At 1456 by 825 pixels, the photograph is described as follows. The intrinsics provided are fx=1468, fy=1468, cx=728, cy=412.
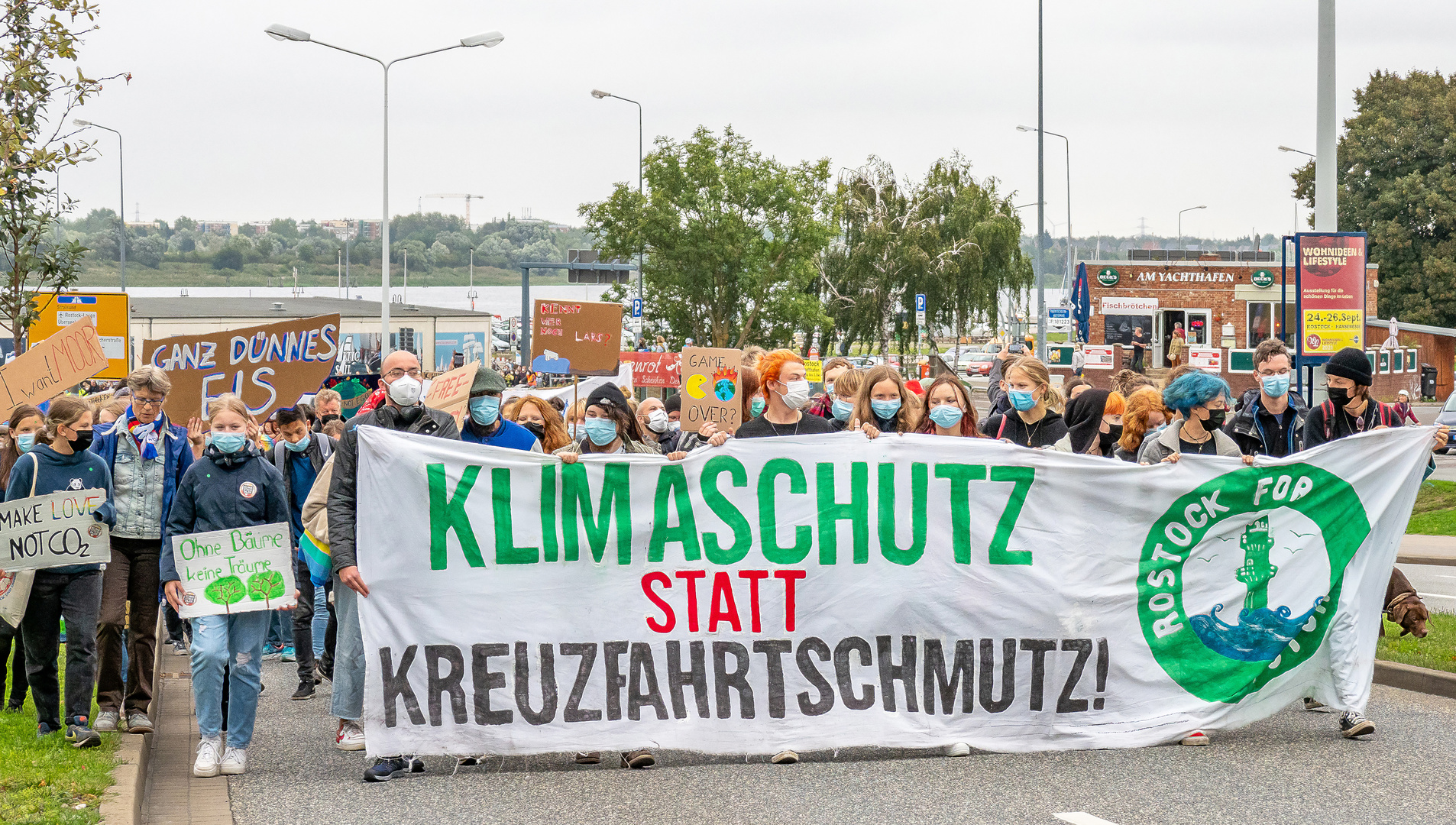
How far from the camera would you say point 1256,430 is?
7.92m

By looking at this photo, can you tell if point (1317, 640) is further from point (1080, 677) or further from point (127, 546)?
point (127, 546)

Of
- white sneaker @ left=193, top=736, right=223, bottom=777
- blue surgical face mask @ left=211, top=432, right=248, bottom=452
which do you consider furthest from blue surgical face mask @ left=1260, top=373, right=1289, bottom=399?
white sneaker @ left=193, top=736, right=223, bottom=777

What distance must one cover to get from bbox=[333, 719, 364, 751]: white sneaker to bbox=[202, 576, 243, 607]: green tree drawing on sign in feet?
2.66

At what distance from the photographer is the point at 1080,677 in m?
6.93

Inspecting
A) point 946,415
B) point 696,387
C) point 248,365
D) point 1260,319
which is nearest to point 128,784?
point 946,415

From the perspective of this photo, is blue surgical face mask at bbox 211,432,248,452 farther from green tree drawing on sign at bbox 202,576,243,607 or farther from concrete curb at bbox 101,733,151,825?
concrete curb at bbox 101,733,151,825

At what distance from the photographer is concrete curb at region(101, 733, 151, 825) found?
18.6 ft

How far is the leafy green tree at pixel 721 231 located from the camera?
130 feet

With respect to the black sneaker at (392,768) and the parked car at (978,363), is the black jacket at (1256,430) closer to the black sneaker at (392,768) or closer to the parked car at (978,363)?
the black sneaker at (392,768)

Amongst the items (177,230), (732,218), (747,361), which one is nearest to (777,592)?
(747,361)

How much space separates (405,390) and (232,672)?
152cm

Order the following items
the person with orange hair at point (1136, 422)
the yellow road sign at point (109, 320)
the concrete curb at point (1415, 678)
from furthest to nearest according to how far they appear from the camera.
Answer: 1. the yellow road sign at point (109, 320)
2. the concrete curb at point (1415, 678)
3. the person with orange hair at point (1136, 422)

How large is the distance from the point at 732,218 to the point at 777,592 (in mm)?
33151

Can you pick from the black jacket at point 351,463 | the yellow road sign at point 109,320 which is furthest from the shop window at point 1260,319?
the black jacket at point 351,463
